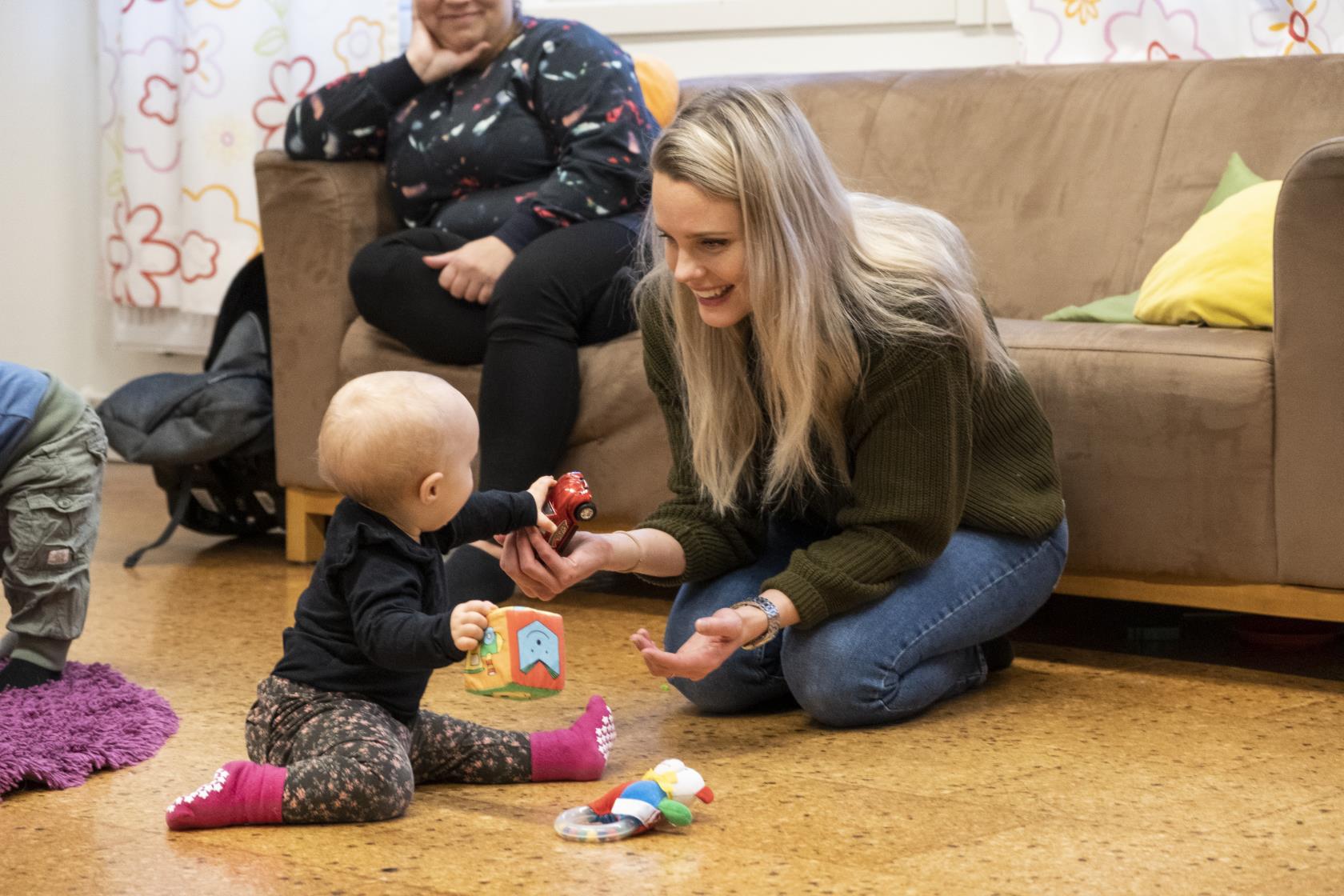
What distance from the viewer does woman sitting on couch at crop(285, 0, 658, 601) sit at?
7.05ft

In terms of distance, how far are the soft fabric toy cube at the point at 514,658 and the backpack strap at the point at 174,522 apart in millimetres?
1450

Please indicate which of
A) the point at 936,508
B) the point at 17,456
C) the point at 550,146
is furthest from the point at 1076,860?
the point at 550,146

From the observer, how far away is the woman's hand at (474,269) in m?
2.21

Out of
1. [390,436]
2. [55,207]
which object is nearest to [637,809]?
[390,436]

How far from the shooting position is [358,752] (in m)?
1.31

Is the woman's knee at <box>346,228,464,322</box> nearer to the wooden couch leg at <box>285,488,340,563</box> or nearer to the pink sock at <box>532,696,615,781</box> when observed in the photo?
the wooden couch leg at <box>285,488,340,563</box>

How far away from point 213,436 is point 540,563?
1.22m

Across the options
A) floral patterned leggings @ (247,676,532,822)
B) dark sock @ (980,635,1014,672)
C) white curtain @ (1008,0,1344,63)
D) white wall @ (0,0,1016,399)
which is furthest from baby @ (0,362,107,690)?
white wall @ (0,0,1016,399)

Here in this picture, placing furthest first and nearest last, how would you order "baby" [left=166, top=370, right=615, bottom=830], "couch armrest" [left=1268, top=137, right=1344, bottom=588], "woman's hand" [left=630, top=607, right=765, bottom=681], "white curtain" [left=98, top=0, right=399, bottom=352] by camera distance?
"white curtain" [left=98, top=0, right=399, bottom=352] < "couch armrest" [left=1268, top=137, right=1344, bottom=588] < "woman's hand" [left=630, top=607, right=765, bottom=681] < "baby" [left=166, top=370, right=615, bottom=830]

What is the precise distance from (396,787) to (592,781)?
0.21m

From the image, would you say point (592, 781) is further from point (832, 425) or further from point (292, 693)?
point (832, 425)

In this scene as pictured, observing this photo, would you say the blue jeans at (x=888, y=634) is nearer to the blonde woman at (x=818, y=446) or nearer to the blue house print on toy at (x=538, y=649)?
the blonde woman at (x=818, y=446)

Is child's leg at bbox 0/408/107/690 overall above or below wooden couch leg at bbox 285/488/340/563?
above

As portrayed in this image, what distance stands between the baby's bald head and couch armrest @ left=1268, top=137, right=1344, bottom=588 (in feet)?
2.99
